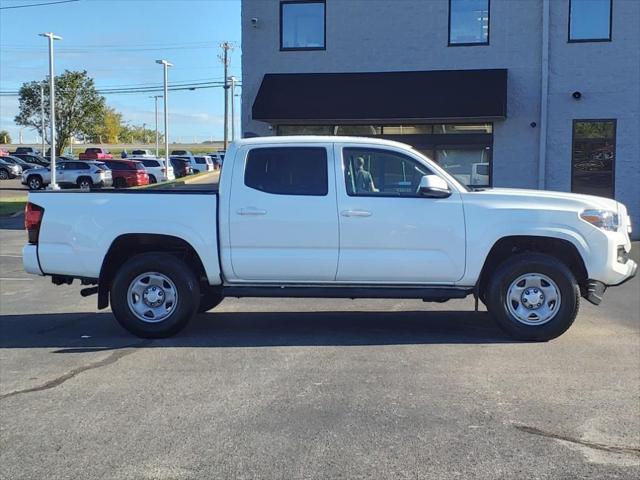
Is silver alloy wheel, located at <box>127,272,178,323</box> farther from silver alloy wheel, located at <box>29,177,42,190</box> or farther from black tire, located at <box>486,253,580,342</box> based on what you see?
silver alloy wheel, located at <box>29,177,42,190</box>

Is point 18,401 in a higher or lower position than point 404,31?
lower

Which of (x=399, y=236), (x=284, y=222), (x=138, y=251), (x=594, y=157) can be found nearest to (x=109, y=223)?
(x=138, y=251)

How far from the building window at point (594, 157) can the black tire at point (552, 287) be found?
12723 millimetres

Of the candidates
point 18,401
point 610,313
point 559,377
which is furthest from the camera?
point 610,313

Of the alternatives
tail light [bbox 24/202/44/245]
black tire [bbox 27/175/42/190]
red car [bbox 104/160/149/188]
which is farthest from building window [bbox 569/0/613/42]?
black tire [bbox 27/175/42/190]

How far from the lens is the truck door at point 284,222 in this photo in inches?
274

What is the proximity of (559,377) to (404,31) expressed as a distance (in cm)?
1497

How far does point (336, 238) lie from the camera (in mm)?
6930

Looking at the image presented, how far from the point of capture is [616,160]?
728 inches

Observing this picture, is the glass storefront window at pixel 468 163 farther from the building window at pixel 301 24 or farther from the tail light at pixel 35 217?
the tail light at pixel 35 217

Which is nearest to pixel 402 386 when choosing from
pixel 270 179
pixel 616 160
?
pixel 270 179

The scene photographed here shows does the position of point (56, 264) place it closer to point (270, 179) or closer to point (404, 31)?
point (270, 179)

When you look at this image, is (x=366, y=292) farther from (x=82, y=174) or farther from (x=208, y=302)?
(x=82, y=174)

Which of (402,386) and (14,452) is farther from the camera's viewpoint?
(402,386)
